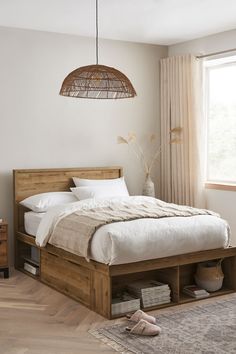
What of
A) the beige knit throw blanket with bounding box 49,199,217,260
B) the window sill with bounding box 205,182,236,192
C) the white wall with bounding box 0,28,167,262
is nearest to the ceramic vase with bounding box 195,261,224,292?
the beige knit throw blanket with bounding box 49,199,217,260

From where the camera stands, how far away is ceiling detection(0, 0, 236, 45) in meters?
4.74

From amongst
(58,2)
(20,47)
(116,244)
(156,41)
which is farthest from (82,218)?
(156,41)

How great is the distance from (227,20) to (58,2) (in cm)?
175

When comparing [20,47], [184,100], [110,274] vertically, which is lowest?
[110,274]

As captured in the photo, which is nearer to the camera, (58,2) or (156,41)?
(58,2)

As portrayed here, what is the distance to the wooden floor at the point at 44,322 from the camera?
3.49m

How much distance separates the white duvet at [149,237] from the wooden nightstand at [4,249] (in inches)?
22.0

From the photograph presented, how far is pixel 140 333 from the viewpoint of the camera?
369cm

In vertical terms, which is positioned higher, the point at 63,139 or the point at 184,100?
the point at 184,100

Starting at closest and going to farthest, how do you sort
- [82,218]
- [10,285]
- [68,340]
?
[68,340], [82,218], [10,285]

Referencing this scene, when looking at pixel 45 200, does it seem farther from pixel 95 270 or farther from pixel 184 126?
pixel 184 126

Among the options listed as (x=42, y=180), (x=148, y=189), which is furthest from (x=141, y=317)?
(x=148, y=189)

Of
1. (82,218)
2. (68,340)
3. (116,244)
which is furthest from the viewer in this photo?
(82,218)

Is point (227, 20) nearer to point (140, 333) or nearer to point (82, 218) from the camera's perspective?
point (82, 218)
